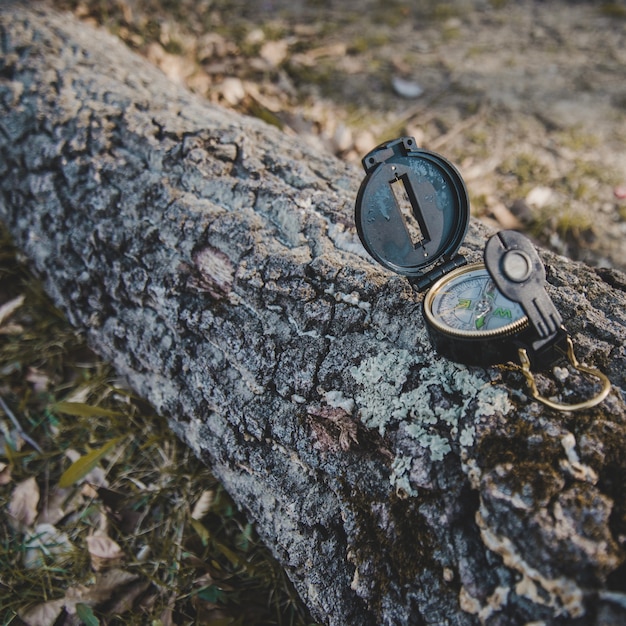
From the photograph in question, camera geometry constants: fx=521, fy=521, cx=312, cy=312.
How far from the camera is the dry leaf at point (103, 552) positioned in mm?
2107

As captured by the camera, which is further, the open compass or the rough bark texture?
the open compass

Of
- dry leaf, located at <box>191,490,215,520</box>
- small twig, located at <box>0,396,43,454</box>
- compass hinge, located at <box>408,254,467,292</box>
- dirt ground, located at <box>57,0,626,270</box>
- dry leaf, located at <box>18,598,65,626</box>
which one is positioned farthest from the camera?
dirt ground, located at <box>57,0,626,270</box>

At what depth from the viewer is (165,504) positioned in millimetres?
2312

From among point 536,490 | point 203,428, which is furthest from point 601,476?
point 203,428

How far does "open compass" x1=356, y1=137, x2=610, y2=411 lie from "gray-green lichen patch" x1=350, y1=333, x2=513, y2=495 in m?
0.07

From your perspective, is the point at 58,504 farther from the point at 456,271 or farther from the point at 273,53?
the point at 273,53

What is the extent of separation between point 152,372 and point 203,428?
38cm

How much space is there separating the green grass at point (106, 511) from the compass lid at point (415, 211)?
128cm

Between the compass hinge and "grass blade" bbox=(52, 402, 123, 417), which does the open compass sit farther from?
"grass blade" bbox=(52, 402, 123, 417)

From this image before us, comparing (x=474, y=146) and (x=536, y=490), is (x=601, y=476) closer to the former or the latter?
(x=536, y=490)

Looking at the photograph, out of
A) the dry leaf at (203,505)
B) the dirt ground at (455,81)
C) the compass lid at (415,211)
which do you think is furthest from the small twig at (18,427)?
the dirt ground at (455,81)

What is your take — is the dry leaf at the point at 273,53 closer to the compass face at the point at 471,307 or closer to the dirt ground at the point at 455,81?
the dirt ground at the point at 455,81

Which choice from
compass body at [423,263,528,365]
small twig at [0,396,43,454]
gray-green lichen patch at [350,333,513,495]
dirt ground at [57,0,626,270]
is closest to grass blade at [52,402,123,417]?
small twig at [0,396,43,454]

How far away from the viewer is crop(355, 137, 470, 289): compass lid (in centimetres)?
176
